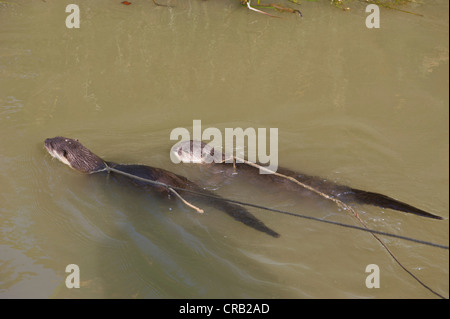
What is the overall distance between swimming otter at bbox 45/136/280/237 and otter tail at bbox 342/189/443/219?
34.4 inches

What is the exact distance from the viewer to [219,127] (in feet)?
17.6

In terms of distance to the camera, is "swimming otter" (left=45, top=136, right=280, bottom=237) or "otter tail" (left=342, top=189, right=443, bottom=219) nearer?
"otter tail" (left=342, top=189, right=443, bottom=219)

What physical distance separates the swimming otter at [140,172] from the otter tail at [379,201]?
2.87 feet

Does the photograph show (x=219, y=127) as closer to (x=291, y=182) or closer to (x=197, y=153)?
(x=197, y=153)

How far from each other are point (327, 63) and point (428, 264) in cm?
407

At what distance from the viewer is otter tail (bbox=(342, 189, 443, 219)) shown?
348 cm

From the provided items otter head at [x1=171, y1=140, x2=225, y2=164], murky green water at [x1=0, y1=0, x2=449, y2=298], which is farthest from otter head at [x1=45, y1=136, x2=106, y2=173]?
otter head at [x1=171, y1=140, x2=225, y2=164]

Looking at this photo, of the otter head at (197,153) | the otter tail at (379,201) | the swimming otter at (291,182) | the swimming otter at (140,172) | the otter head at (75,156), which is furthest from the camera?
the otter head at (197,153)

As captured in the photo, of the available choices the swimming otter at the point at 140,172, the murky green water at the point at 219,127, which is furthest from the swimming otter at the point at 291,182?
the swimming otter at the point at 140,172

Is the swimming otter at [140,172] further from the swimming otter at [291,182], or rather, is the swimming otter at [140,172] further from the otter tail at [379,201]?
the otter tail at [379,201]

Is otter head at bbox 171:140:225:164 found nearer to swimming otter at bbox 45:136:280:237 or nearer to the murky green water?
the murky green water

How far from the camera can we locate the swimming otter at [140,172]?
12.6ft

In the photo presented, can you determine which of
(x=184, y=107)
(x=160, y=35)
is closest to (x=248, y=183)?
(x=184, y=107)
